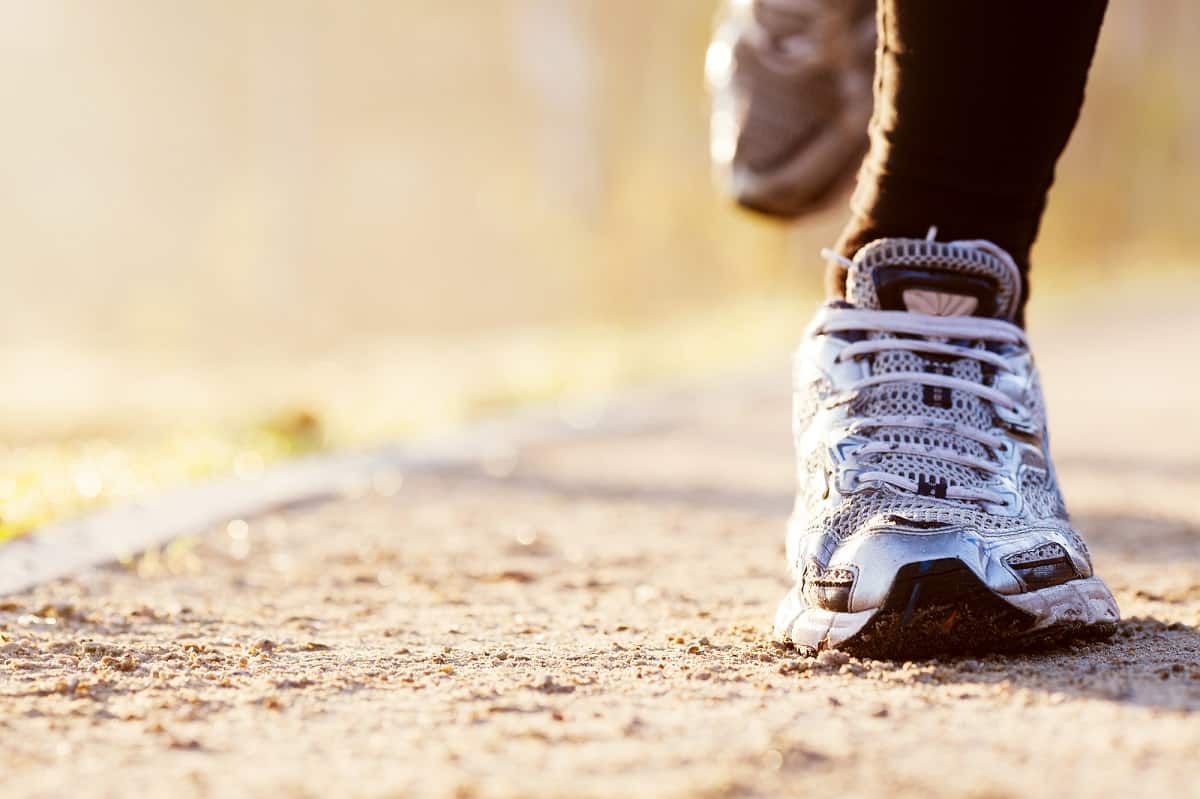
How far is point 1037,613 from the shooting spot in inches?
47.7

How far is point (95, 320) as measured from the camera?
18.2 meters

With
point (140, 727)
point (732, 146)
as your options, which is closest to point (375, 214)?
point (732, 146)

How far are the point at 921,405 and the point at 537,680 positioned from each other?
509mm

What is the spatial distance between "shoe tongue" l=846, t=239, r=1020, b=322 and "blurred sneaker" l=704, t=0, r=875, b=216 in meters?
1.09

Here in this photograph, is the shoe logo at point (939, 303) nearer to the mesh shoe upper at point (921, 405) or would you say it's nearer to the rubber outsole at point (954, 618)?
the mesh shoe upper at point (921, 405)

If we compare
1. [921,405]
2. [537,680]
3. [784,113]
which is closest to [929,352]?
[921,405]

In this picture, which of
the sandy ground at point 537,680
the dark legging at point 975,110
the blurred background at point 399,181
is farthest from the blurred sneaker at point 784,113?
the blurred background at point 399,181

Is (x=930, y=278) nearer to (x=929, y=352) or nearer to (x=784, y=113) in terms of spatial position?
(x=929, y=352)

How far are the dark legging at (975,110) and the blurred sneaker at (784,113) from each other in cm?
105

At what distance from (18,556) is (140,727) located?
884mm

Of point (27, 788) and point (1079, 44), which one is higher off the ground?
point (1079, 44)

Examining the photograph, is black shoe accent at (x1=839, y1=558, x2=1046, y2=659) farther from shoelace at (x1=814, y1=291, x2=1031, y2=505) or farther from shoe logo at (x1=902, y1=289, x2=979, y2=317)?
shoe logo at (x1=902, y1=289, x2=979, y2=317)

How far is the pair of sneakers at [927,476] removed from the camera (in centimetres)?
121

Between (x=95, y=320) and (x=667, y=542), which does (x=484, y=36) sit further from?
(x=667, y=542)
